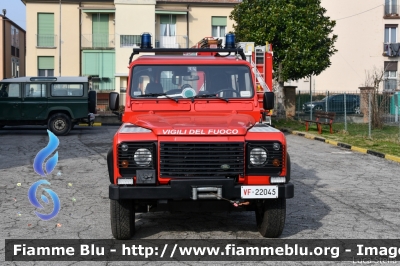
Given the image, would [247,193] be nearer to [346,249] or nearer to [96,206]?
[346,249]

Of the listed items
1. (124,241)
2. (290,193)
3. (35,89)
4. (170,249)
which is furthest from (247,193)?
(35,89)

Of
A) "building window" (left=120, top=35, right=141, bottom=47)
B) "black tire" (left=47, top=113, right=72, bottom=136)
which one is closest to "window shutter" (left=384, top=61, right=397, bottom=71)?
"building window" (left=120, top=35, right=141, bottom=47)

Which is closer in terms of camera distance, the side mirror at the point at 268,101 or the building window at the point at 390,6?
the side mirror at the point at 268,101

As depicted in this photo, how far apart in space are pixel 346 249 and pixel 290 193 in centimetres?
88

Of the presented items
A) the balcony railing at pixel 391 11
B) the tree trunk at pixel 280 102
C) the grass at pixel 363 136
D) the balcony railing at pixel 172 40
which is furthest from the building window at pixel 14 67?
the balcony railing at pixel 391 11

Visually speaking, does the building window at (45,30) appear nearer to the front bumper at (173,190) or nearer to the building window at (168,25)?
the building window at (168,25)

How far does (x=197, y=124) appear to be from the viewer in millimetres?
6684

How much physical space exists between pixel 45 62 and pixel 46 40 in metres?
1.46

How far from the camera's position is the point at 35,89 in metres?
22.7

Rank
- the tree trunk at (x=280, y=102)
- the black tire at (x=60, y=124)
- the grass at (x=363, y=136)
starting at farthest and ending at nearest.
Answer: the tree trunk at (x=280, y=102), the black tire at (x=60, y=124), the grass at (x=363, y=136)

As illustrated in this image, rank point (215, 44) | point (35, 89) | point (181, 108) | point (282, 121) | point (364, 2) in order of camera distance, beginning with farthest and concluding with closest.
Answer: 1. point (364, 2)
2. point (282, 121)
3. point (35, 89)
4. point (215, 44)
5. point (181, 108)

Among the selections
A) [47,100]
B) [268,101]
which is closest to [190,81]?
[268,101]

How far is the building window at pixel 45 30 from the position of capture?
1578 inches

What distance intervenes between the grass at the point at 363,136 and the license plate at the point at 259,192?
32.9ft
